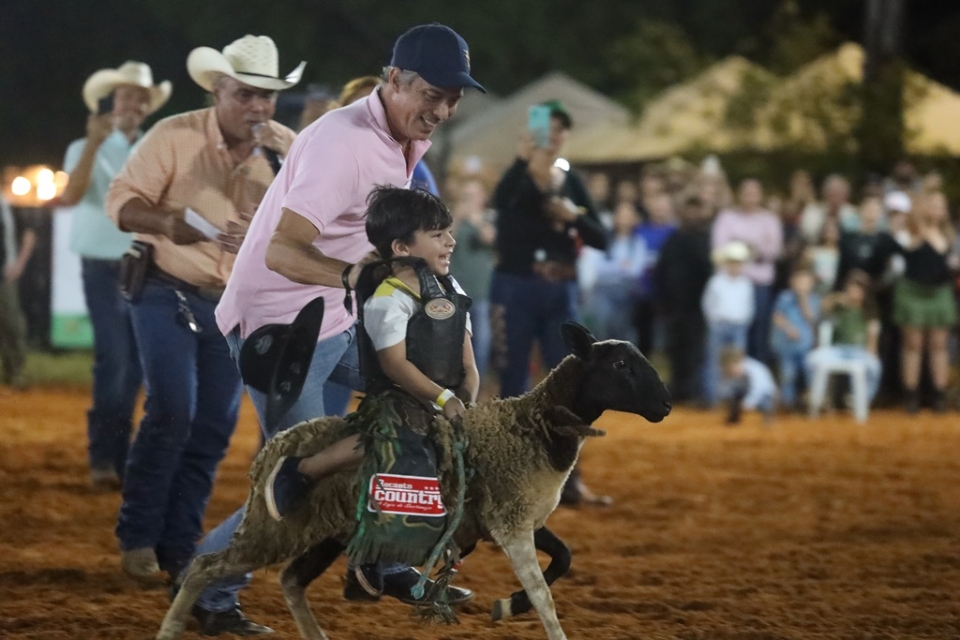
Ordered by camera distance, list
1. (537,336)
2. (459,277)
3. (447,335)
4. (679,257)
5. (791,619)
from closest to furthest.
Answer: (447,335), (791,619), (537,336), (459,277), (679,257)

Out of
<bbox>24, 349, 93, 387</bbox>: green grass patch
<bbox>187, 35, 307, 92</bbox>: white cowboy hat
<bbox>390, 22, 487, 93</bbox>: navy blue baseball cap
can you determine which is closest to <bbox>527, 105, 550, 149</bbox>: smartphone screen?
<bbox>187, 35, 307, 92</bbox>: white cowboy hat

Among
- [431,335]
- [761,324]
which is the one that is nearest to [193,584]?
[431,335]

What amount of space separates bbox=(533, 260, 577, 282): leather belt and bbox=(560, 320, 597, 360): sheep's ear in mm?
3896

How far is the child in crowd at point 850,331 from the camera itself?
15.7m

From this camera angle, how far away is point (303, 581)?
5.68 meters

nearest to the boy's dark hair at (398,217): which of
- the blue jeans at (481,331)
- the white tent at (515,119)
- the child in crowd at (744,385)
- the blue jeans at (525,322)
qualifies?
the blue jeans at (525,322)

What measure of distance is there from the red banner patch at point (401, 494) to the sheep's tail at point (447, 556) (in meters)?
0.12

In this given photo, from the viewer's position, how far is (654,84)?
1091 inches

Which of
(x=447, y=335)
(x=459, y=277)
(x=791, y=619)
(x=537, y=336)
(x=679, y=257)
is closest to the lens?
(x=447, y=335)

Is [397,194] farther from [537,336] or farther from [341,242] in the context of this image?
[537,336]

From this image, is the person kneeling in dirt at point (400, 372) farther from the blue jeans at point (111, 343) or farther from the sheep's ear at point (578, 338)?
the blue jeans at point (111, 343)

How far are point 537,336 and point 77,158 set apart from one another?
10.1 ft

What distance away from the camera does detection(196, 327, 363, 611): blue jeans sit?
5609mm

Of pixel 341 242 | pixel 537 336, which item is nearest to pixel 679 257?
pixel 537 336
